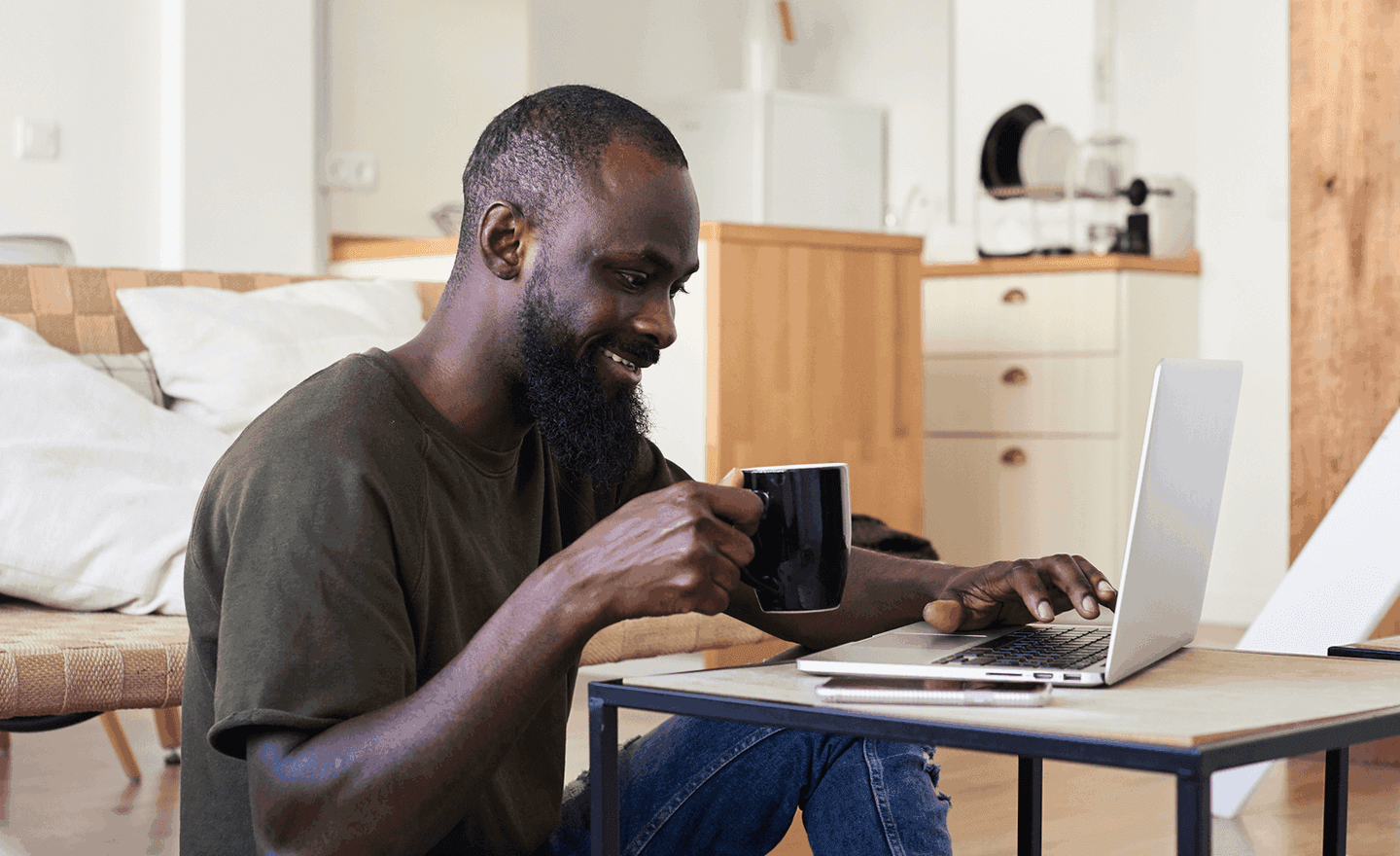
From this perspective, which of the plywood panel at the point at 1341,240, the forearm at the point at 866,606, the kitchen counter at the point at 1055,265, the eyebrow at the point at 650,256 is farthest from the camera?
the kitchen counter at the point at 1055,265

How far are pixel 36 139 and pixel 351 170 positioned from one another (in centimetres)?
70

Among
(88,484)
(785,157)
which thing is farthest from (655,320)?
(785,157)

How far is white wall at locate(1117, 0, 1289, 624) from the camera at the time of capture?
14.0ft

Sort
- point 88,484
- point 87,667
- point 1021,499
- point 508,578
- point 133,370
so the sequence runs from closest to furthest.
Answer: point 508,578 → point 87,667 → point 88,484 → point 133,370 → point 1021,499

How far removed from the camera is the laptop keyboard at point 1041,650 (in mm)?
827

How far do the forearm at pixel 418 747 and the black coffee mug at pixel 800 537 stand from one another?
0.12 m

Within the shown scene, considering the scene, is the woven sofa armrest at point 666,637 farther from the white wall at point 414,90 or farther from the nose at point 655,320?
the white wall at point 414,90

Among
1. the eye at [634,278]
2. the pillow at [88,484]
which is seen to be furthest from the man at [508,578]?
the pillow at [88,484]

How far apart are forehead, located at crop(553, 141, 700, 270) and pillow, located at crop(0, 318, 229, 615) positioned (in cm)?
100

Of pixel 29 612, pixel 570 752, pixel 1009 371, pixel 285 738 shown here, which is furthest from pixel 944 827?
pixel 1009 371

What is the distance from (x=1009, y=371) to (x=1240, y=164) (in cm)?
95

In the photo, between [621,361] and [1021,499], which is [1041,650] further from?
[1021,499]

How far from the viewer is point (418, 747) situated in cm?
80

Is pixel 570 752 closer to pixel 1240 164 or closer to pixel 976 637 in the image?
pixel 976 637
